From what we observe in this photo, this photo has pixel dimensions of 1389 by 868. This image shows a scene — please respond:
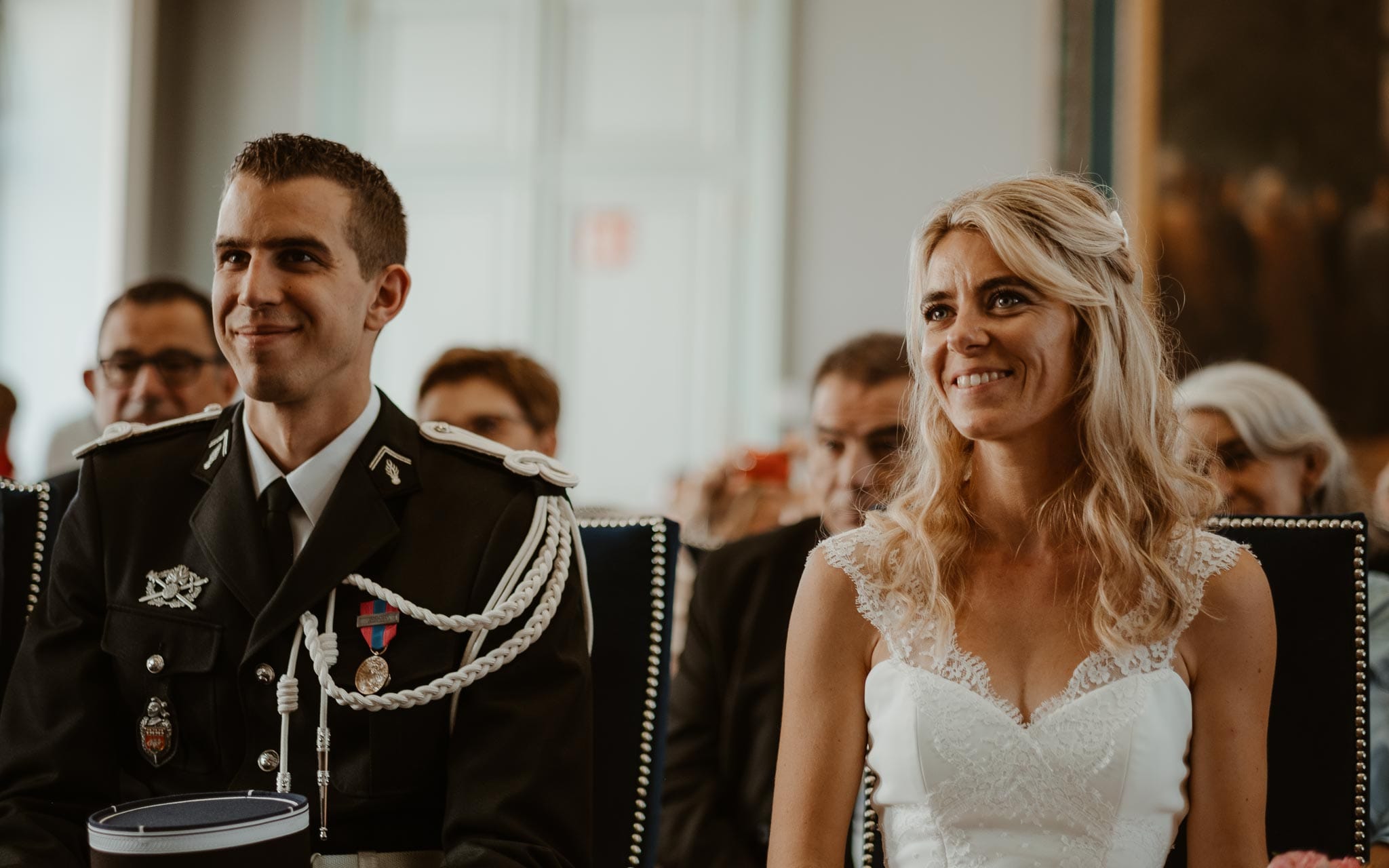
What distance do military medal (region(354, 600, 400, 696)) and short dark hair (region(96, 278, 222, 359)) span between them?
1.37 meters

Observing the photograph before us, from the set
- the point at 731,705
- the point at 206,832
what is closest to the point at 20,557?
the point at 206,832

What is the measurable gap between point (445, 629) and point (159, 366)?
144 centimetres

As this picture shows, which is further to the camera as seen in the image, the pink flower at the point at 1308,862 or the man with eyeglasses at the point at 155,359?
the man with eyeglasses at the point at 155,359

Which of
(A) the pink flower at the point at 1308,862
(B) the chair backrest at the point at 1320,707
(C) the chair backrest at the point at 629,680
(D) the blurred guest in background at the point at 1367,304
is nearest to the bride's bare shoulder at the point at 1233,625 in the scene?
(B) the chair backrest at the point at 1320,707

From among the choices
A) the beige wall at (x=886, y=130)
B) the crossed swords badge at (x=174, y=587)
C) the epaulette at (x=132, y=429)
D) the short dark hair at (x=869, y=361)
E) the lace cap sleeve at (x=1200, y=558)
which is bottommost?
the crossed swords badge at (x=174, y=587)

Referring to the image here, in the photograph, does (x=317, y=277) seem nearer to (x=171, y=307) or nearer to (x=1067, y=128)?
(x=171, y=307)

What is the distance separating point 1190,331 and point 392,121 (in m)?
4.57

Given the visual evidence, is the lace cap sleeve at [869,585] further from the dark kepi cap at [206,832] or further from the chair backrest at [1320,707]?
the dark kepi cap at [206,832]

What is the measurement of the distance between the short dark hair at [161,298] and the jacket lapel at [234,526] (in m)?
1.13

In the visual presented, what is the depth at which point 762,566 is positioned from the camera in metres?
2.73

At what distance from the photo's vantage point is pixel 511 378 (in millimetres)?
3088

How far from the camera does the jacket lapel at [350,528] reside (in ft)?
5.81

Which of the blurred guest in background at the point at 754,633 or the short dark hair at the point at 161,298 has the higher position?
the short dark hair at the point at 161,298

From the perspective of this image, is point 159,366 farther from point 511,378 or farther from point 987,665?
point 987,665
